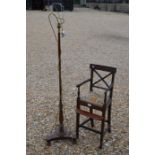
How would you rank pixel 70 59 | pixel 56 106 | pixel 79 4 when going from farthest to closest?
pixel 79 4
pixel 70 59
pixel 56 106

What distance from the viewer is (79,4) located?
86.3 feet

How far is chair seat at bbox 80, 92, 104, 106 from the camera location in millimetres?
3235

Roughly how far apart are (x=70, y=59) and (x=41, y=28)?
4860 mm

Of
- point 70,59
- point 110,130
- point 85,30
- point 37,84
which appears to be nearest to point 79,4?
point 85,30

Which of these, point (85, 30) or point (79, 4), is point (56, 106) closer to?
point (85, 30)

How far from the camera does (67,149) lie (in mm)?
3178

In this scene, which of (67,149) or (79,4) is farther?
(79,4)

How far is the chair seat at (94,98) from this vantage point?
3.24 m

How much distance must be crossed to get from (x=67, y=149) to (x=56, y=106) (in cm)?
112

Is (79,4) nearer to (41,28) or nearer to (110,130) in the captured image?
(41,28)

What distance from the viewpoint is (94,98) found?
3.30 meters

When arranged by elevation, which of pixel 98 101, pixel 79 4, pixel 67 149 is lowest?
pixel 67 149
